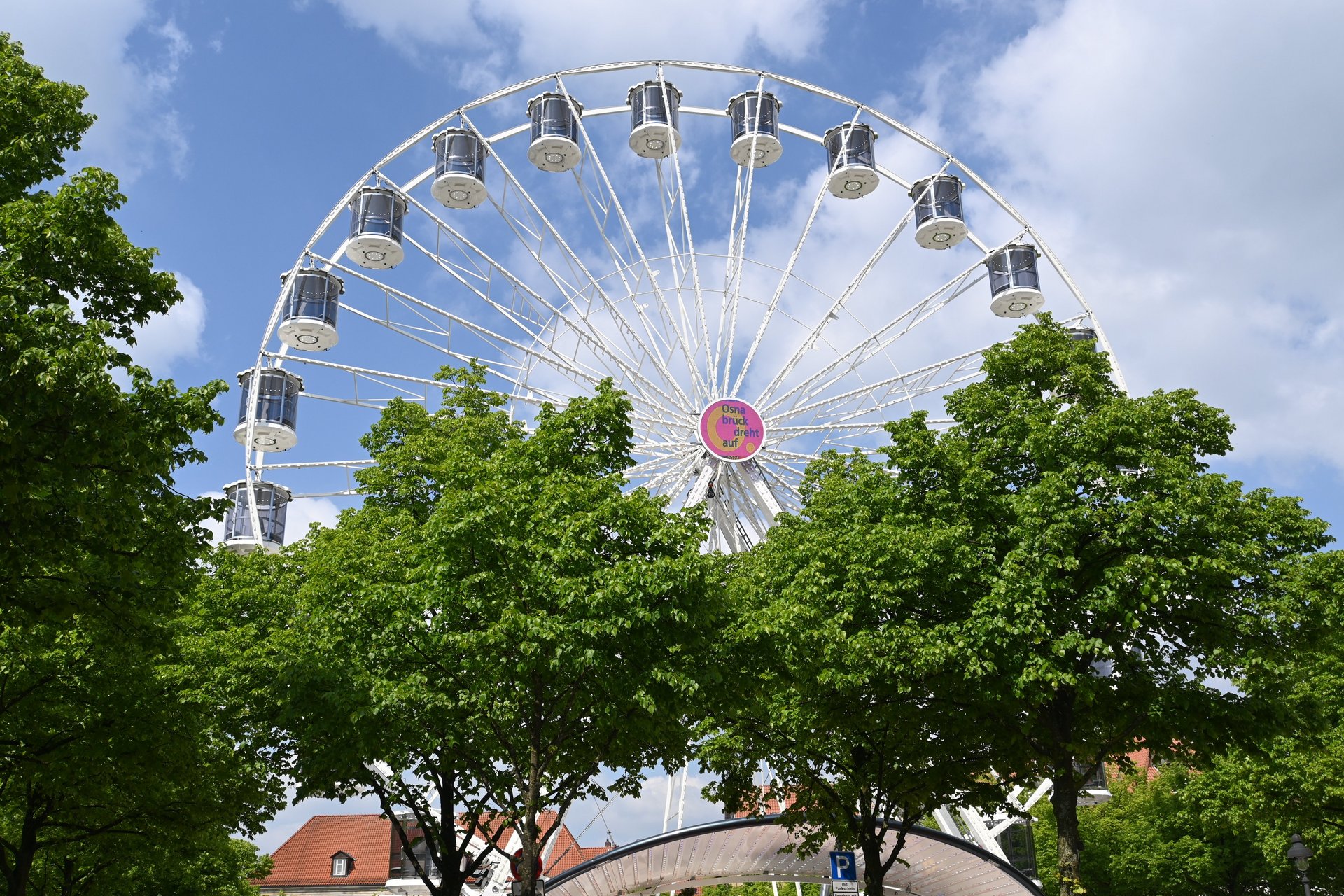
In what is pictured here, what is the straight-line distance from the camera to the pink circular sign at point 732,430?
31578mm

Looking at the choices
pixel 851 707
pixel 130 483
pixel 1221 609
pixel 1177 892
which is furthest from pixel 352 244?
pixel 1177 892

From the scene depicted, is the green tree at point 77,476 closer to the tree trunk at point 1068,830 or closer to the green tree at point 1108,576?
the green tree at point 1108,576

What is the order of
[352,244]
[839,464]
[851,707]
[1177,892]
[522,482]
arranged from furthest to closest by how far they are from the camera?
[1177,892] → [352,244] → [839,464] → [851,707] → [522,482]

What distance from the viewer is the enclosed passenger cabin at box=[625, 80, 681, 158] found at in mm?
34000

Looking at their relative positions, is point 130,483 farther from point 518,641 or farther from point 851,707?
point 851,707

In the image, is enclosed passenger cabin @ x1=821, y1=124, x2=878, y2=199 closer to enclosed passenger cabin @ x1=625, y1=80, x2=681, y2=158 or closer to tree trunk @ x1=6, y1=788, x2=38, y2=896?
enclosed passenger cabin @ x1=625, y1=80, x2=681, y2=158

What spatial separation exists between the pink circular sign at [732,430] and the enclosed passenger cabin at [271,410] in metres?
10.9

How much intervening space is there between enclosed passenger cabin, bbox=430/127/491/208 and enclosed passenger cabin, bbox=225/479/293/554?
9.63m

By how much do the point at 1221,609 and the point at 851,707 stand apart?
19.6 ft

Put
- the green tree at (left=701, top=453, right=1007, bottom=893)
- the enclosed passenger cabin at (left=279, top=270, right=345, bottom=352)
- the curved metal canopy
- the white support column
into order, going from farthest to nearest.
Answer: the enclosed passenger cabin at (left=279, top=270, right=345, bottom=352)
the white support column
the curved metal canopy
the green tree at (left=701, top=453, right=1007, bottom=893)

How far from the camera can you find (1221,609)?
58.5 feet

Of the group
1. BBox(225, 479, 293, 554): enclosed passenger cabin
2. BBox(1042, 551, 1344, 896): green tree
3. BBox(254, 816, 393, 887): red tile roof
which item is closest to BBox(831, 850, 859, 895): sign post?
BBox(1042, 551, 1344, 896): green tree

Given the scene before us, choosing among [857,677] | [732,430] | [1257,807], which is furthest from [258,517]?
[1257,807]

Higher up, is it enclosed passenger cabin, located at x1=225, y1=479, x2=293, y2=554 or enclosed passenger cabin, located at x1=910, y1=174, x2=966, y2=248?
enclosed passenger cabin, located at x1=910, y1=174, x2=966, y2=248
